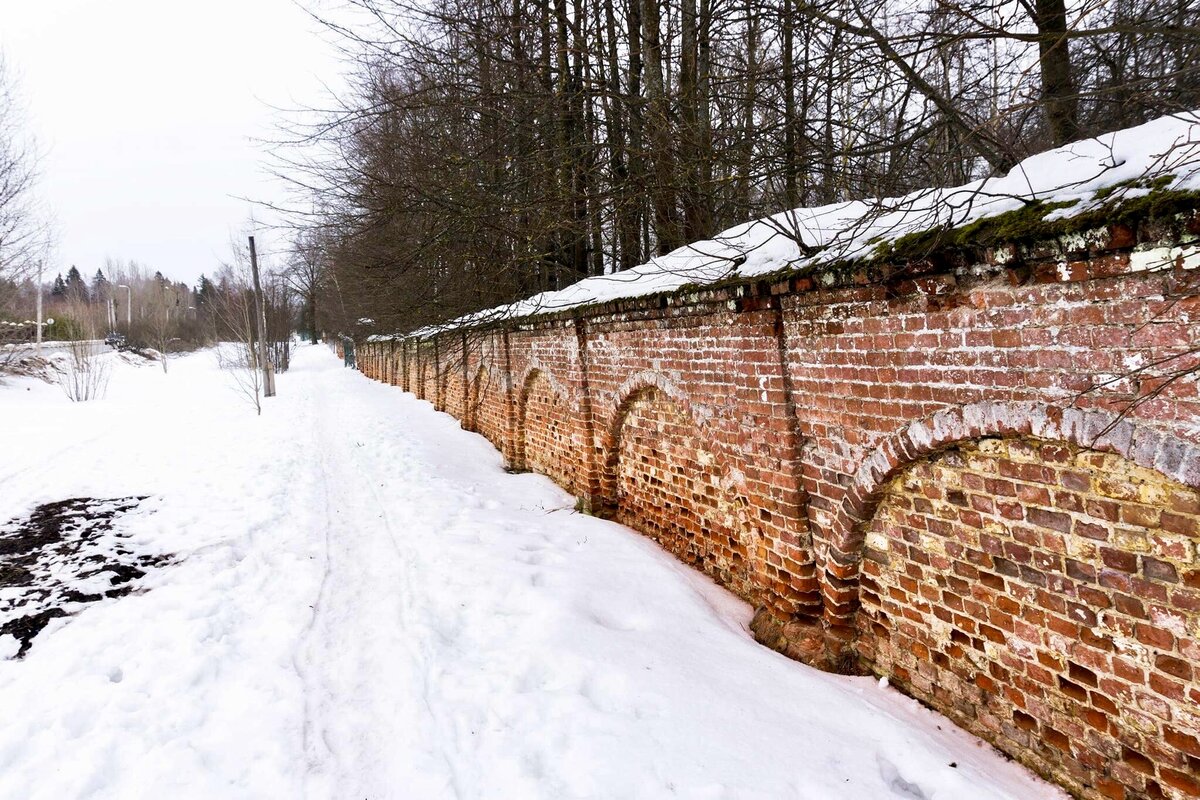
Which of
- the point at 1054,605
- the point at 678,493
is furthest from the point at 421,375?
the point at 1054,605

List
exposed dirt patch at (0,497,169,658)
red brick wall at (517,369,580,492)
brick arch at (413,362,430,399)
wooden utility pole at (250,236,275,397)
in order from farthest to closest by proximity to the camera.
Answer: wooden utility pole at (250,236,275,397) < brick arch at (413,362,430,399) < red brick wall at (517,369,580,492) < exposed dirt patch at (0,497,169,658)

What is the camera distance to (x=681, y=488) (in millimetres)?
4914

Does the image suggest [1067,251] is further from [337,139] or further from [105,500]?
[105,500]

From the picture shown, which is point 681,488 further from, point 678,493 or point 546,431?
point 546,431

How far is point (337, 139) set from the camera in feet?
21.1

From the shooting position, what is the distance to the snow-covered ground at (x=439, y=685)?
102 inches

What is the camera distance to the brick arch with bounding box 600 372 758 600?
4.22 metres

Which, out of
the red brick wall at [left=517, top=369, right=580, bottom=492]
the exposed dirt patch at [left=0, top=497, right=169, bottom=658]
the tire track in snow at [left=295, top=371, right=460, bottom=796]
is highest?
the red brick wall at [left=517, top=369, right=580, bottom=492]

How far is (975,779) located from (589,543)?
3225mm

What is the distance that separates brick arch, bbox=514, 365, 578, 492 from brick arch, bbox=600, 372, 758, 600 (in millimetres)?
914

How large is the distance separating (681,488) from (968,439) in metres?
2.59

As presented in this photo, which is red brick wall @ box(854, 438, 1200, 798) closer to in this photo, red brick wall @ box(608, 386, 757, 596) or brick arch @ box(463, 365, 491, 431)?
red brick wall @ box(608, 386, 757, 596)

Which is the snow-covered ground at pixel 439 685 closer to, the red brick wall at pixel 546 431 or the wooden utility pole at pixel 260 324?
the red brick wall at pixel 546 431

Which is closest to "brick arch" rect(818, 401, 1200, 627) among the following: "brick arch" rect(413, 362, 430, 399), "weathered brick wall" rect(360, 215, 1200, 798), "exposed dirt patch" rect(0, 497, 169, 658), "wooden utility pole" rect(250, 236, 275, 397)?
"weathered brick wall" rect(360, 215, 1200, 798)
